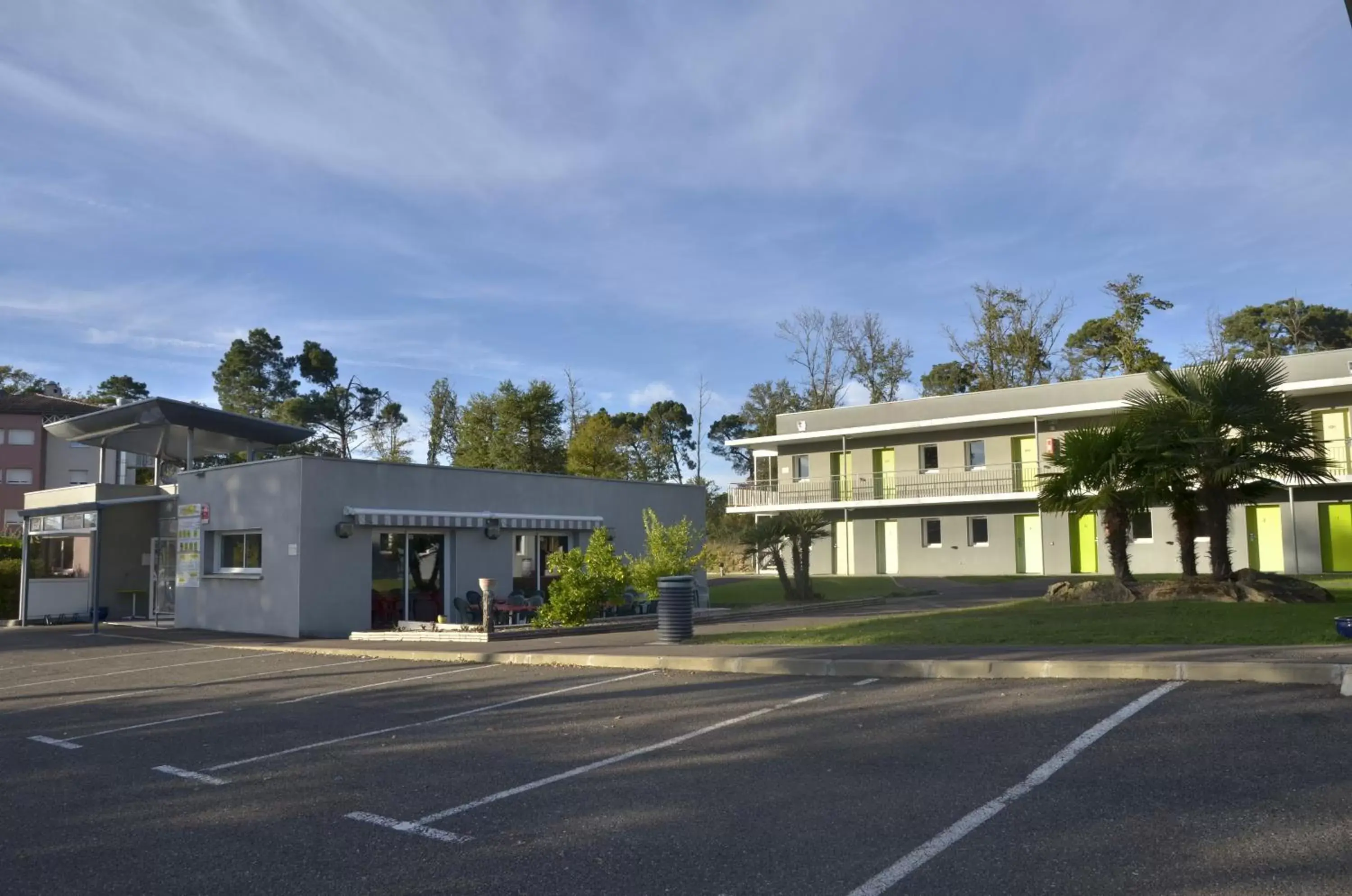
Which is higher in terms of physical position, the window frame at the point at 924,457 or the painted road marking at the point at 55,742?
the window frame at the point at 924,457

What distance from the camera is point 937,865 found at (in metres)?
4.92

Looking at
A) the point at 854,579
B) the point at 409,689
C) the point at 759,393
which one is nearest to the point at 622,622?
the point at 409,689

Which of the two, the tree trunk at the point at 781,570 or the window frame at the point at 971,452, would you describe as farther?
the window frame at the point at 971,452

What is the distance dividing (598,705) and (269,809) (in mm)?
3883

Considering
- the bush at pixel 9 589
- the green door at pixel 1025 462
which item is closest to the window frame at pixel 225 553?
the bush at pixel 9 589

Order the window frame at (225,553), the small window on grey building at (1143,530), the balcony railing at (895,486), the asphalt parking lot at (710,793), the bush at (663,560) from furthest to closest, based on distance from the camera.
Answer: the balcony railing at (895,486) → the small window on grey building at (1143,530) → the window frame at (225,553) → the bush at (663,560) → the asphalt parking lot at (710,793)

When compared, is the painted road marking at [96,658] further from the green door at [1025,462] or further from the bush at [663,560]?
the green door at [1025,462]

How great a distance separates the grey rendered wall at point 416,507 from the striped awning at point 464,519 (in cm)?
16

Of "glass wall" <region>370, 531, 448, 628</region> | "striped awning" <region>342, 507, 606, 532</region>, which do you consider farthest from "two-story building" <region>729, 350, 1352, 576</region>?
"glass wall" <region>370, 531, 448, 628</region>

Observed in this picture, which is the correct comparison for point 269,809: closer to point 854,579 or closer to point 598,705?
point 598,705

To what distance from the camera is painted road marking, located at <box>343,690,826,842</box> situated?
608 centimetres

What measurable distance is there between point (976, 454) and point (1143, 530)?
21.0 feet

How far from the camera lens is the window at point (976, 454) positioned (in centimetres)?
3847

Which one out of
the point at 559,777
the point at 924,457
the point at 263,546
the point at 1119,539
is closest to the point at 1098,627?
the point at 1119,539
